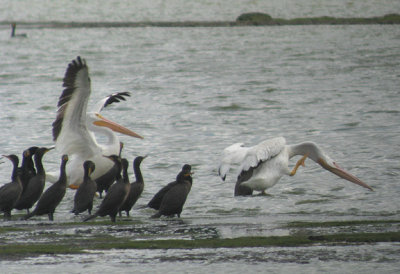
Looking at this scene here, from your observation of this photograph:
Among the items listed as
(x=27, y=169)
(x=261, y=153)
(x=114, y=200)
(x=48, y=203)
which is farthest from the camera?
(x=261, y=153)

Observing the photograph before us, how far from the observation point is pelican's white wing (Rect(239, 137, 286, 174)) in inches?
404

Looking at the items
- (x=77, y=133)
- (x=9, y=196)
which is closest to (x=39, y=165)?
(x=9, y=196)

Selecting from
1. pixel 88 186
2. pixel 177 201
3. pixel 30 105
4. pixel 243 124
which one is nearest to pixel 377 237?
pixel 177 201

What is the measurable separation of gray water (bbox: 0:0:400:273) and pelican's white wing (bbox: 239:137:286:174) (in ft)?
1.26

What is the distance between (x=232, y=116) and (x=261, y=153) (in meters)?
7.83

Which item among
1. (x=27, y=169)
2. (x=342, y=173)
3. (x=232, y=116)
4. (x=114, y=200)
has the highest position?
(x=27, y=169)

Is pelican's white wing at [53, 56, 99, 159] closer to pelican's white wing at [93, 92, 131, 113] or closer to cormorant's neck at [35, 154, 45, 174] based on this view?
cormorant's neck at [35, 154, 45, 174]

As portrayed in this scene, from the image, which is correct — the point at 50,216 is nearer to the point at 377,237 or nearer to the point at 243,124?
the point at 377,237

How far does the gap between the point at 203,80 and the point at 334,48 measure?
9147 millimetres

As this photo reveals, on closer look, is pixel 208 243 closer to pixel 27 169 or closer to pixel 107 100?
pixel 27 169

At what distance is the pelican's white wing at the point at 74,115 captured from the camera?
1009 cm

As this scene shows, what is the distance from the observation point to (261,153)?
10297mm

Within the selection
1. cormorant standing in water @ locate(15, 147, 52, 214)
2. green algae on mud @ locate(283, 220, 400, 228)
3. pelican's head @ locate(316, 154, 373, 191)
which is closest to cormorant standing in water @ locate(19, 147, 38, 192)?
cormorant standing in water @ locate(15, 147, 52, 214)

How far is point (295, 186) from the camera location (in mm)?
11023
